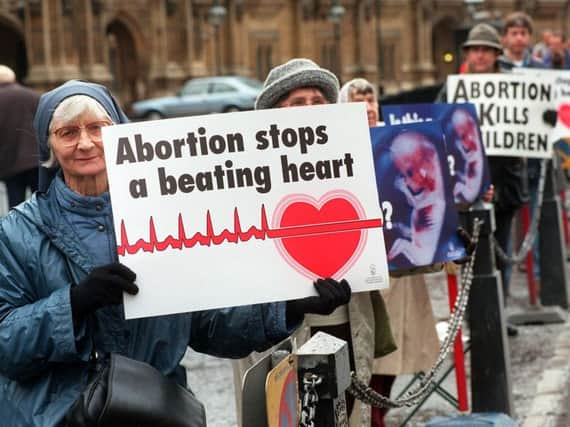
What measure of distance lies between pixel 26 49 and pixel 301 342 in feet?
160

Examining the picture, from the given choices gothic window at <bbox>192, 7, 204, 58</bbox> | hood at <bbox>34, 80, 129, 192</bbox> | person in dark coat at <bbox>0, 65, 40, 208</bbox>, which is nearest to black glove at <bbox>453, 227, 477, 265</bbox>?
hood at <bbox>34, 80, 129, 192</bbox>

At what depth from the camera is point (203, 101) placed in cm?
4788

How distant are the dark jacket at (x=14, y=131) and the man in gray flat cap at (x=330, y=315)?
6.72 meters

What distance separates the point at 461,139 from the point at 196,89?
41243mm

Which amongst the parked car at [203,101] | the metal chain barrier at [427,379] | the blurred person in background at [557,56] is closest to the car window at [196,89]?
the parked car at [203,101]

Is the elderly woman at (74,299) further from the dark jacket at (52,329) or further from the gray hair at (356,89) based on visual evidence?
the gray hair at (356,89)

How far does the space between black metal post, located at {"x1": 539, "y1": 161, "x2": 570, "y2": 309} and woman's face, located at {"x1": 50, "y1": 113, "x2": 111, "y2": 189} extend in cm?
732

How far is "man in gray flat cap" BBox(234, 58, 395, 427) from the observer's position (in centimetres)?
540

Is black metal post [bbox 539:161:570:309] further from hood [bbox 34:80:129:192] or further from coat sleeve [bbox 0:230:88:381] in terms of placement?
coat sleeve [bbox 0:230:88:381]

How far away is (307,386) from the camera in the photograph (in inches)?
170

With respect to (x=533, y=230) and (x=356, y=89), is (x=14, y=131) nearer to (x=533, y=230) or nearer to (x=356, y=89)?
(x=533, y=230)

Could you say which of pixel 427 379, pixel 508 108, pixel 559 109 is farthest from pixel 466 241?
pixel 559 109

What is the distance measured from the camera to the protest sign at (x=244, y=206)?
3.91m

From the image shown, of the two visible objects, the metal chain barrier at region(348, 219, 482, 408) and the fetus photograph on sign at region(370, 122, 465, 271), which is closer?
the metal chain barrier at region(348, 219, 482, 408)
